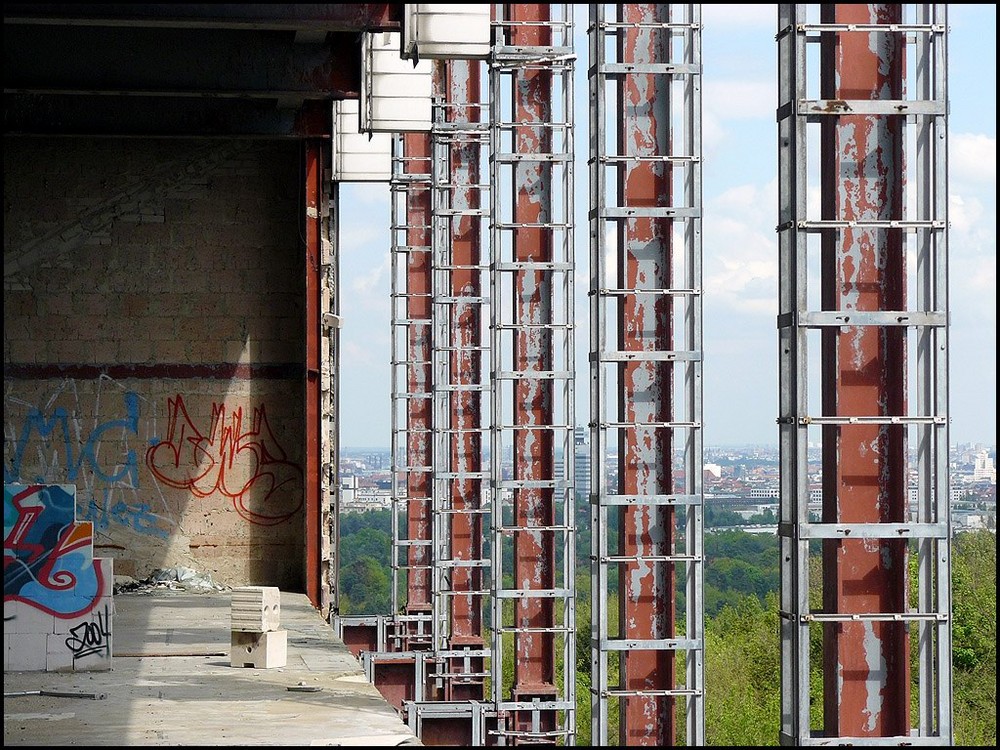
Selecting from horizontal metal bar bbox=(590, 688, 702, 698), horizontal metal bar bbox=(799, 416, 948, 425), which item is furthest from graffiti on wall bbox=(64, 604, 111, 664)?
horizontal metal bar bbox=(799, 416, 948, 425)

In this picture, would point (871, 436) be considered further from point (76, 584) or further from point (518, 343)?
point (518, 343)

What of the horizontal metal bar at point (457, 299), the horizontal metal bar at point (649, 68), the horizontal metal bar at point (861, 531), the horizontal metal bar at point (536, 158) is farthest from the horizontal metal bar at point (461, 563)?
the horizontal metal bar at point (861, 531)

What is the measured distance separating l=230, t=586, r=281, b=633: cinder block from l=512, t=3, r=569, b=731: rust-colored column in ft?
18.4

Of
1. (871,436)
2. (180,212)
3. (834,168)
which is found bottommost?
(871,436)

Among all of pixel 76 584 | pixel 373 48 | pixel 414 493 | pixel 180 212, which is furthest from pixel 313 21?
pixel 414 493

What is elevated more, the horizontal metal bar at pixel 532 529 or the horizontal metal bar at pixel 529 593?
the horizontal metal bar at pixel 532 529

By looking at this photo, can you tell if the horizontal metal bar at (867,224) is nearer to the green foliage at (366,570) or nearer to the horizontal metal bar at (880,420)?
the horizontal metal bar at (880,420)

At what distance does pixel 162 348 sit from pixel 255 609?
11227 mm

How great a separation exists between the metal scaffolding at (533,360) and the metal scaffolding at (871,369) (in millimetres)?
10594

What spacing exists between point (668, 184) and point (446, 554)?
14.7m

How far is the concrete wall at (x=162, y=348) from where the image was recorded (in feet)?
89.4

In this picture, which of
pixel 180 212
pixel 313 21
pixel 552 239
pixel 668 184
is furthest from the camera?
pixel 180 212

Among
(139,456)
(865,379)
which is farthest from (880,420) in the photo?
(139,456)

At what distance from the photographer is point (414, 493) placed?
32.9m
